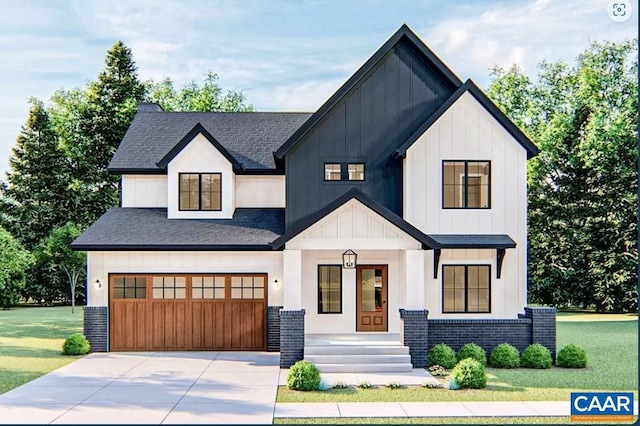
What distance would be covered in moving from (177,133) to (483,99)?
37.1 feet

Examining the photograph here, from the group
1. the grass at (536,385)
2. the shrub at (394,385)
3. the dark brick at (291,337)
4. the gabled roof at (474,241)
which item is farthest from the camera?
the gabled roof at (474,241)

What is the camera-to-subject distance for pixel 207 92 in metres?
45.9

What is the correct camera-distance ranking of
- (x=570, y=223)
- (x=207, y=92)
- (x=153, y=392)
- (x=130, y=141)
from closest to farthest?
(x=153, y=392) → (x=130, y=141) → (x=570, y=223) → (x=207, y=92)

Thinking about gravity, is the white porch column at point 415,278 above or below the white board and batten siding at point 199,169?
below

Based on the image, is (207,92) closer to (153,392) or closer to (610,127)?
(610,127)

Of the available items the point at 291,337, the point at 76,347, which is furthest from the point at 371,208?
the point at 76,347

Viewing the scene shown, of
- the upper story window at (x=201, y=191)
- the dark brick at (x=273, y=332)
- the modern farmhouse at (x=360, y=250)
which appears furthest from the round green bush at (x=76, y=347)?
the dark brick at (x=273, y=332)

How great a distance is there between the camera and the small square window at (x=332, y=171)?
1973 centimetres

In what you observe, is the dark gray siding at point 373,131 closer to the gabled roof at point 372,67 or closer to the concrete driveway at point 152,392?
the gabled roof at point 372,67

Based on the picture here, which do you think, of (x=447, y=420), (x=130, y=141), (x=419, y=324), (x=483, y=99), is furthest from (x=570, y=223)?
(x=447, y=420)

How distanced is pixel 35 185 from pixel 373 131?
3143cm

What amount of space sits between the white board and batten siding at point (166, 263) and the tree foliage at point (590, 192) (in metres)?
23.1

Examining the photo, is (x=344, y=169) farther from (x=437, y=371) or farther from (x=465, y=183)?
(x=437, y=371)

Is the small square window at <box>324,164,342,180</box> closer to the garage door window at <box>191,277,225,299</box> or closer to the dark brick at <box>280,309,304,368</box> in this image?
the garage door window at <box>191,277,225,299</box>
